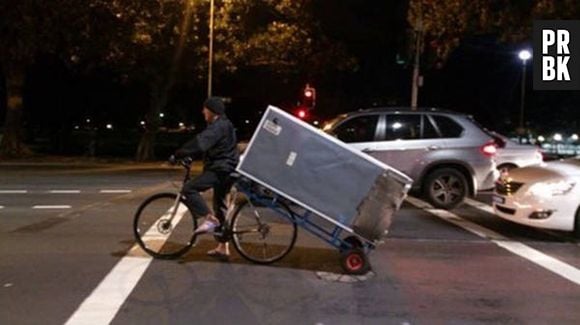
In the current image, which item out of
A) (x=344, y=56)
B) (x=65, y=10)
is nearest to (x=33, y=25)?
(x=65, y=10)

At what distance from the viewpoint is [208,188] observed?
9.09 m

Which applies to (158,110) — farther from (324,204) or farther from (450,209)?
(324,204)

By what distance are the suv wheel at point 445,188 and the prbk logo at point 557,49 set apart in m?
8.90

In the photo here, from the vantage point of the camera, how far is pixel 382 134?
47.8ft

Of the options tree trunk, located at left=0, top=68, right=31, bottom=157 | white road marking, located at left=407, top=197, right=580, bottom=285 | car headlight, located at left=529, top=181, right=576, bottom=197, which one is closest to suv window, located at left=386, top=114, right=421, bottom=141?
white road marking, located at left=407, top=197, right=580, bottom=285

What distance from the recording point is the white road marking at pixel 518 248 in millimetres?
8977

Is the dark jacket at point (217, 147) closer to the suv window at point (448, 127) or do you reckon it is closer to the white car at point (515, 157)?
the suv window at point (448, 127)

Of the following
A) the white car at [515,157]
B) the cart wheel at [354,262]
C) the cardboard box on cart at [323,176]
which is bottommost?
the cart wheel at [354,262]

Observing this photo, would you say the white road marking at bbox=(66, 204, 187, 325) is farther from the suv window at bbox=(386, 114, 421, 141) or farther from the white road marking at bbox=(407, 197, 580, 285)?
the suv window at bbox=(386, 114, 421, 141)

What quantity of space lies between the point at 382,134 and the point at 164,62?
20.2m

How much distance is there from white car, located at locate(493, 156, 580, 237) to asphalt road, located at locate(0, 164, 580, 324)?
0.30 metres

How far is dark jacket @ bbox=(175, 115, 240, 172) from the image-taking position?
348 inches

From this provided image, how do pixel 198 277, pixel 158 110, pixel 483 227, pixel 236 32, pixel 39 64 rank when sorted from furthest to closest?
pixel 39 64 < pixel 158 110 < pixel 236 32 < pixel 483 227 < pixel 198 277

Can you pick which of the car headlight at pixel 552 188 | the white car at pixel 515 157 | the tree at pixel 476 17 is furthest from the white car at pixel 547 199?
the tree at pixel 476 17
